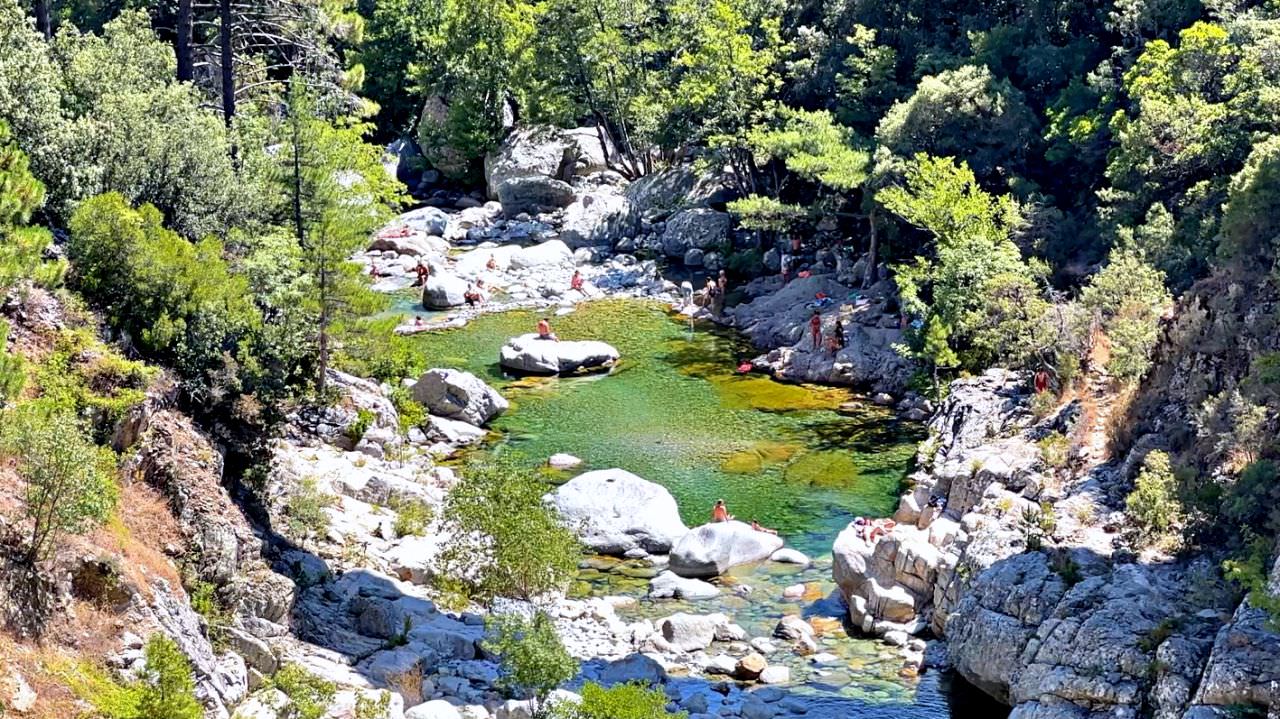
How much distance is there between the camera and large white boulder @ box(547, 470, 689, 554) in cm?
3406

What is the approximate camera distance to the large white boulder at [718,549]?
32.6 metres

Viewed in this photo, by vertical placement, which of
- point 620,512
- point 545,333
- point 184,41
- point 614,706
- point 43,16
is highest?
point 43,16

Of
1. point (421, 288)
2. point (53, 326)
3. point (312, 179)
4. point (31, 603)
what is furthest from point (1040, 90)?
point (31, 603)

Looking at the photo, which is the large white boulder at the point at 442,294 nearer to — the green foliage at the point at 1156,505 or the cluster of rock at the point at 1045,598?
the cluster of rock at the point at 1045,598

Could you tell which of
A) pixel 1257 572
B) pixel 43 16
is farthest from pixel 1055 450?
pixel 43 16

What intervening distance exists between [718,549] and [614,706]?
1167cm

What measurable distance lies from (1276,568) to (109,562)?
1920 cm

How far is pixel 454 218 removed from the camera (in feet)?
234

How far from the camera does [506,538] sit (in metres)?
28.2

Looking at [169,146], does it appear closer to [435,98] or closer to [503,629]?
[503,629]

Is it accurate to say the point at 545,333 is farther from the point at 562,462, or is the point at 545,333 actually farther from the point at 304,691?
the point at 304,691

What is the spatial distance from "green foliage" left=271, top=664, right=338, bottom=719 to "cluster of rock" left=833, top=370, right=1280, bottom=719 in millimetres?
12269

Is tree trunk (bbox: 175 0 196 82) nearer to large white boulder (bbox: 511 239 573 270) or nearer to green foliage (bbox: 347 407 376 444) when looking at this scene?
green foliage (bbox: 347 407 376 444)

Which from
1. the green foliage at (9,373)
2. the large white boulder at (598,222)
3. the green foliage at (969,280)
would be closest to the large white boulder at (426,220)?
the large white boulder at (598,222)
